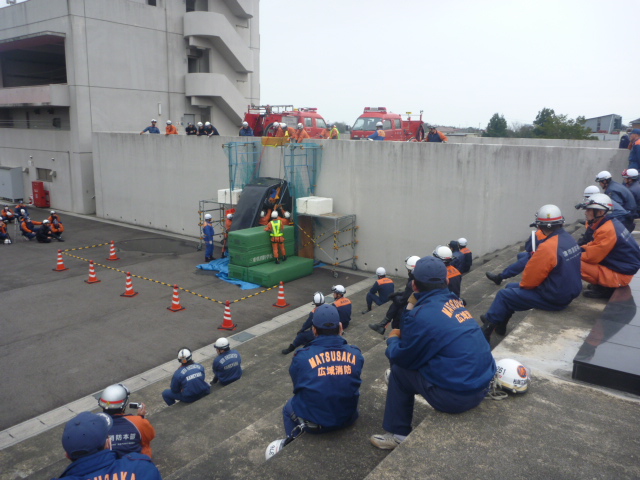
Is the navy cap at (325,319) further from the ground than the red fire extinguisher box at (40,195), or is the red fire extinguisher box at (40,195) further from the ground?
the navy cap at (325,319)

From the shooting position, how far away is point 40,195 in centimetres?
2856

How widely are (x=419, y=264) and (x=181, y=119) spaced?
91.9 feet

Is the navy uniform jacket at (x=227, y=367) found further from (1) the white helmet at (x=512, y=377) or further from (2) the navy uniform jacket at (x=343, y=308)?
(1) the white helmet at (x=512, y=377)

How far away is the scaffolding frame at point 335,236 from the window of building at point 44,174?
1879 centimetres

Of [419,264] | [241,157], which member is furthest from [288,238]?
[419,264]

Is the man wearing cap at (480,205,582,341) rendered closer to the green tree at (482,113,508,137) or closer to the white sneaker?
the white sneaker

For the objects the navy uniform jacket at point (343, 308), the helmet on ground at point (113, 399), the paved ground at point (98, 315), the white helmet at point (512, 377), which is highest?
the white helmet at point (512, 377)

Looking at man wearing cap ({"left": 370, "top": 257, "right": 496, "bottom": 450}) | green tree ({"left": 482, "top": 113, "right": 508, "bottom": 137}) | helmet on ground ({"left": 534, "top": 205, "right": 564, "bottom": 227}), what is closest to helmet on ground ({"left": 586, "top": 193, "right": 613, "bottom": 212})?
helmet on ground ({"left": 534, "top": 205, "right": 564, "bottom": 227})

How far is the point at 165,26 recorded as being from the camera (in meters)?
Answer: 27.6

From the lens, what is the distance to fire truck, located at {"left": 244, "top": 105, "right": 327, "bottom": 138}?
22312 millimetres

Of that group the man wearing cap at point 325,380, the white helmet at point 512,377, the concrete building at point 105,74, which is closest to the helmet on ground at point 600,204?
the white helmet at point 512,377

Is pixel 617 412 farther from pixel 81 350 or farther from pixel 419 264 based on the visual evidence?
pixel 81 350

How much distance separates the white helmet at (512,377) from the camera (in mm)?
4688

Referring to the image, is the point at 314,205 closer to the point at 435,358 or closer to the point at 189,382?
the point at 189,382
